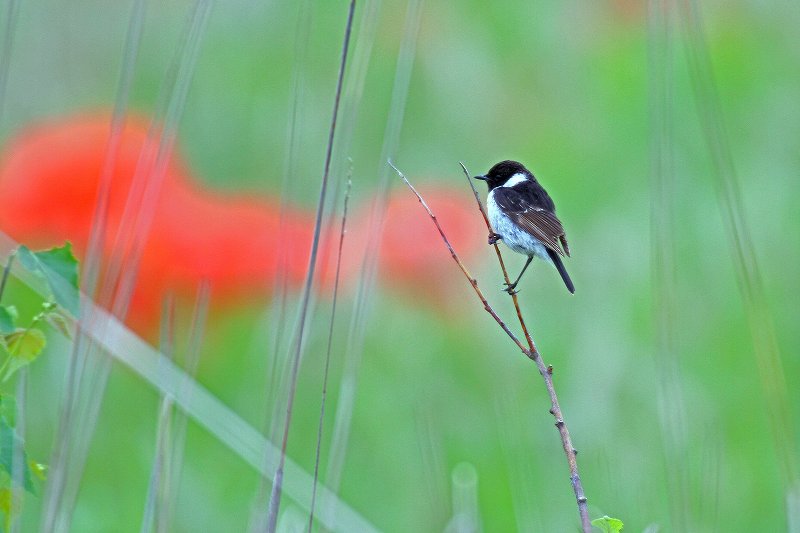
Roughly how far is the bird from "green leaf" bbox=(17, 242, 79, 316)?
1.48 metres

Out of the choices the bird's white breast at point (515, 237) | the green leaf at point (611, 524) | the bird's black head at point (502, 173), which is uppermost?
the bird's black head at point (502, 173)

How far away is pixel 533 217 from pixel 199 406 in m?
1.01

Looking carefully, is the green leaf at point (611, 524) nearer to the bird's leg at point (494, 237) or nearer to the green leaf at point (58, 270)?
the bird's leg at point (494, 237)

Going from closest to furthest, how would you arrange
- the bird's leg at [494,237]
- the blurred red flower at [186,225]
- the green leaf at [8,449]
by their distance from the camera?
1. the green leaf at [8,449]
2. the bird's leg at [494,237]
3. the blurred red flower at [186,225]

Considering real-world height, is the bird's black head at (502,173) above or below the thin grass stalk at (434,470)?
above

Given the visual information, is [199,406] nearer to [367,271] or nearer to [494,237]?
[367,271]

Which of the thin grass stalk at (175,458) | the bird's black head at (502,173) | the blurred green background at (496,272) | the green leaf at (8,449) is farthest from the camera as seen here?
the blurred green background at (496,272)

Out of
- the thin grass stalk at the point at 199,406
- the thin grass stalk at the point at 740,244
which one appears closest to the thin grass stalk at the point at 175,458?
the thin grass stalk at the point at 199,406

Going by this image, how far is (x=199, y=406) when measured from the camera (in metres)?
2.33

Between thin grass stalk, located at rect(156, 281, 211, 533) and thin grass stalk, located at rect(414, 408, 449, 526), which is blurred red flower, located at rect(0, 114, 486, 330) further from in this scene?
thin grass stalk, located at rect(156, 281, 211, 533)

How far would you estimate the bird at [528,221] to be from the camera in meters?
2.85

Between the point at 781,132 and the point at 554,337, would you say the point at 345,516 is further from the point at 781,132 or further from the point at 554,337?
the point at 781,132

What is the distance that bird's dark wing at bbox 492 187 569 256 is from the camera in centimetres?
283

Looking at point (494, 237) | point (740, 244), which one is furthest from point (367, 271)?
point (740, 244)
